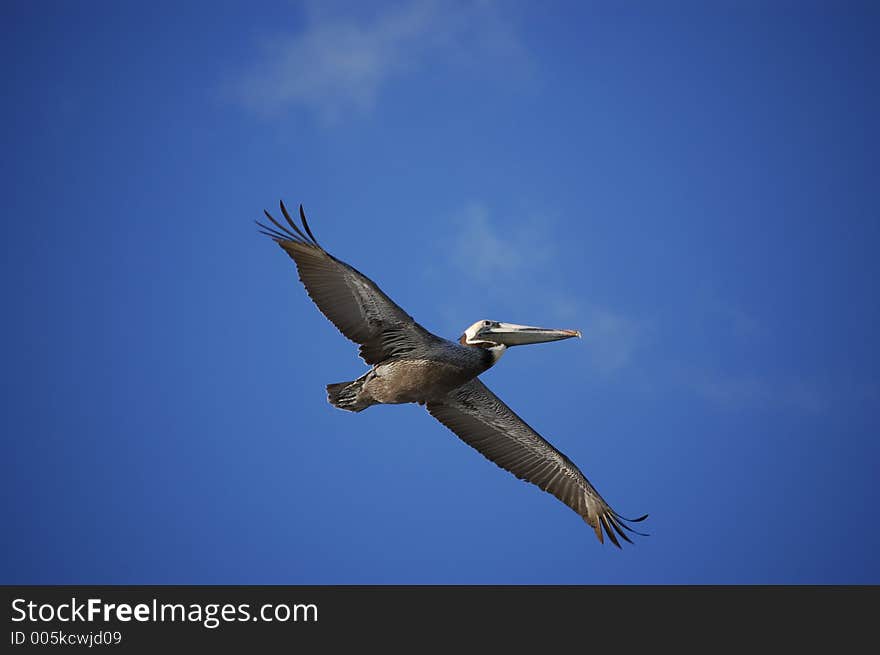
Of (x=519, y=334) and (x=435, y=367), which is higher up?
(x=519, y=334)

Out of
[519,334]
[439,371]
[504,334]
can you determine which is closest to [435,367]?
[439,371]

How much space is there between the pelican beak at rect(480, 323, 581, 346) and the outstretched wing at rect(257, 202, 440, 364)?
906 mm

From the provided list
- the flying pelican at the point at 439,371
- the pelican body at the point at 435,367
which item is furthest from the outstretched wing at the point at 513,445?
the pelican body at the point at 435,367

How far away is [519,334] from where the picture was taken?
45.7 feet

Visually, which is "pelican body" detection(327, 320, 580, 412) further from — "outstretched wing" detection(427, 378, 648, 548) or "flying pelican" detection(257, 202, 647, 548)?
"outstretched wing" detection(427, 378, 648, 548)

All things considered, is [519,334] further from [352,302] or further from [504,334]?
[352,302]

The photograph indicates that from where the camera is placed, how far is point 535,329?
1401 cm

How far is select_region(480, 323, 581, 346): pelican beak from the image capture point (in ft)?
45.7

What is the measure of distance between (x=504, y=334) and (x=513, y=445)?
1.96m

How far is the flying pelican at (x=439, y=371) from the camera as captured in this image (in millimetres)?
13008

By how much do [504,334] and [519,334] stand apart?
0.19m

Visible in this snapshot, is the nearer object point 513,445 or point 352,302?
point 352,302
